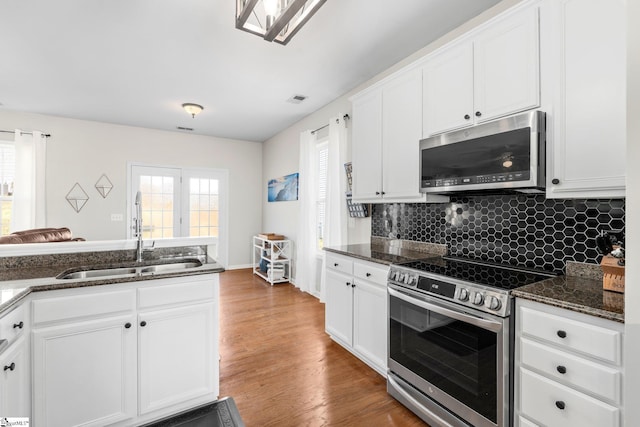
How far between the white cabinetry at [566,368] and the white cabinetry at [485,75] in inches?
45.4

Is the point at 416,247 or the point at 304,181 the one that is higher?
the point at 304,181

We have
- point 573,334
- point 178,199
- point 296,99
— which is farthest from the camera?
point 178,199

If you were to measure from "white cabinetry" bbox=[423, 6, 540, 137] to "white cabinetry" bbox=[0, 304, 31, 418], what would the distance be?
2631mm

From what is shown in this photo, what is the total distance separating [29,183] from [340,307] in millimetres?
5110

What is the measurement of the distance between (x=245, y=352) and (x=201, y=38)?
9.19 ft

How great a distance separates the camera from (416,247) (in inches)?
109

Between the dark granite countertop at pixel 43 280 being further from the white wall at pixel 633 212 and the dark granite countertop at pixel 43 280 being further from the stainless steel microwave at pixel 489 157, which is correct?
the white wall at pixel 633 212

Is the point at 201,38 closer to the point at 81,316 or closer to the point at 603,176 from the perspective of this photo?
the point at 81,316

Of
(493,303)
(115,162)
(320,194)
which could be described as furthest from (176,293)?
(115,162)

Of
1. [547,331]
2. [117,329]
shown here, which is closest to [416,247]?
[547,331]

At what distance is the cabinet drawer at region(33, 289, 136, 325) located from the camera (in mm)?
1486

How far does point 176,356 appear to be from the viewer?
5.88ft

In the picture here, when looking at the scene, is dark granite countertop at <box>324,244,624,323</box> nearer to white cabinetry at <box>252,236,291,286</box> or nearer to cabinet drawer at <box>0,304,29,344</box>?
cabinet drawer at <box>0,304,29,344</box>

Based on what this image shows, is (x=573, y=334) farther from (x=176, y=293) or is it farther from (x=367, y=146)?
(x=367, y=146)
